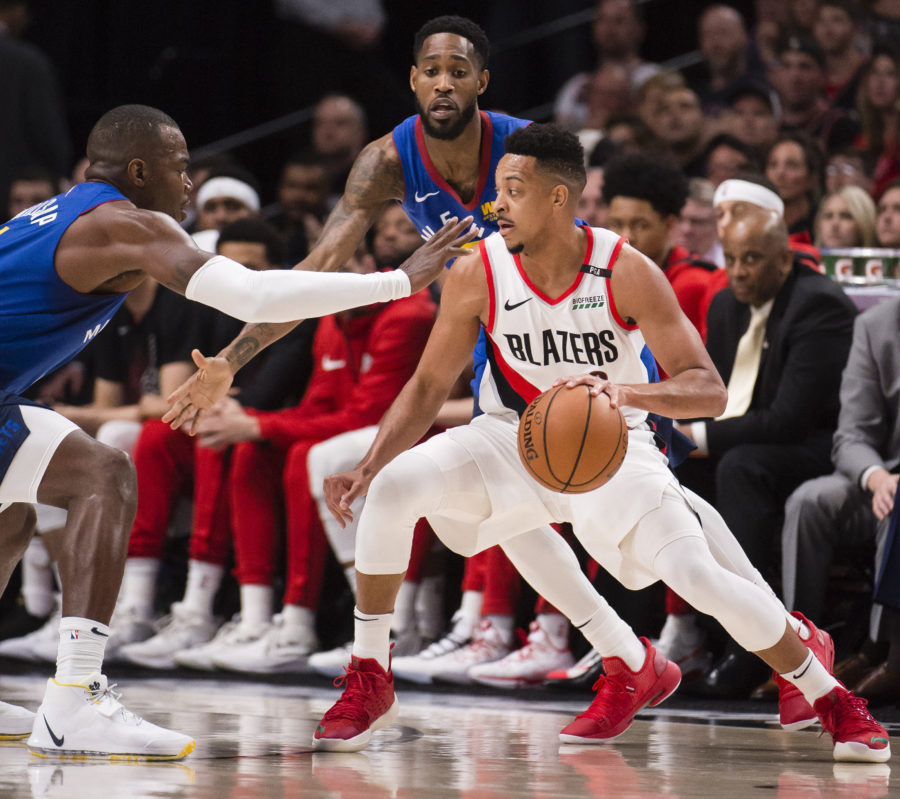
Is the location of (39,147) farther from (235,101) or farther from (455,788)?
(455,788)

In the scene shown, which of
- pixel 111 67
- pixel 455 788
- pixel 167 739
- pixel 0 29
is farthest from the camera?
pixel 111 67

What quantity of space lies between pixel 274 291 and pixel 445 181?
121 cm

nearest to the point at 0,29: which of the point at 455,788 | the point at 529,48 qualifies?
the point at 529,48

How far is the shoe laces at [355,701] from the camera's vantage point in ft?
13.3

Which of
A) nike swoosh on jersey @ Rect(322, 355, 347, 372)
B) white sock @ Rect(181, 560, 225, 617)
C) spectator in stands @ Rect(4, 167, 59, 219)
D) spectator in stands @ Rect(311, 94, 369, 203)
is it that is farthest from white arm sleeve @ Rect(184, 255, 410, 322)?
spectator in stands @ Rect(311, 94, 369, 203)

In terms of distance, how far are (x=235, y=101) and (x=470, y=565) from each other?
19.2 feet

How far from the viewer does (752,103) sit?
8625mm

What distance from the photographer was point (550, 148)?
4.27 meters

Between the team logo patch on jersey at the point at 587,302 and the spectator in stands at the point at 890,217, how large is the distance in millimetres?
2654

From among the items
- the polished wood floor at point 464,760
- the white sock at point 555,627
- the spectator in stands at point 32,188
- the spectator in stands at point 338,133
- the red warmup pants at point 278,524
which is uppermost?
the spectator in stands at point 338,133

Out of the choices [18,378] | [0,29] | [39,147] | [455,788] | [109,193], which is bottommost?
[455,788]

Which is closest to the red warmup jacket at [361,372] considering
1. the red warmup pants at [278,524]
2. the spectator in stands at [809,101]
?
the red warmup pants at [278,524]

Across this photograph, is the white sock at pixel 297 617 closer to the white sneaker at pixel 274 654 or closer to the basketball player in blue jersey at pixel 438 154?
the white sneaker at pixel 274 654

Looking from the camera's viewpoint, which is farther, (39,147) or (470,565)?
(39,147)
